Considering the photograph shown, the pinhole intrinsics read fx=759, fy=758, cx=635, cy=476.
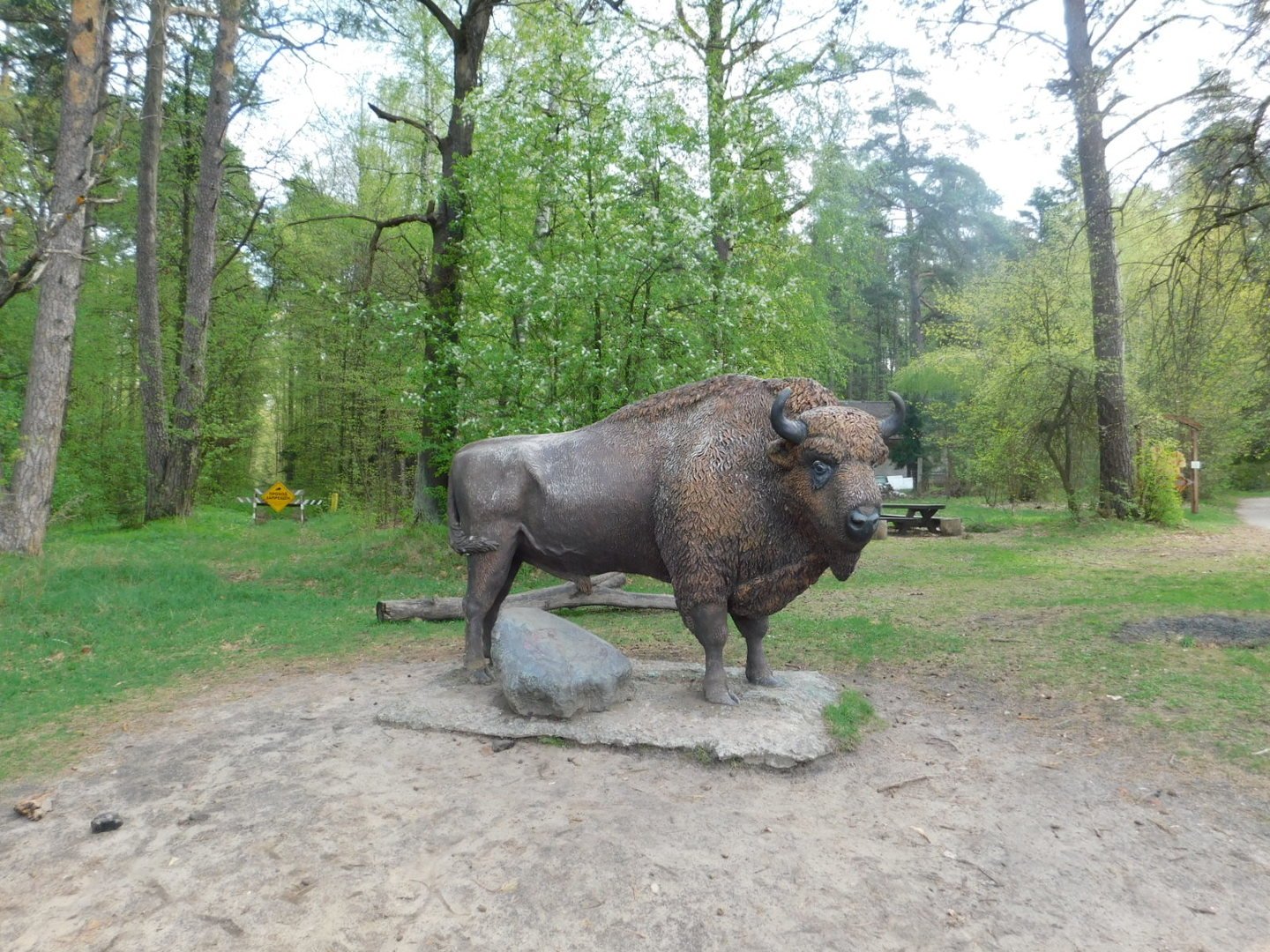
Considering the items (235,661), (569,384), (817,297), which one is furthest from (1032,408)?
(235,661)

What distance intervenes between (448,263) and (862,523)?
30.0 ft

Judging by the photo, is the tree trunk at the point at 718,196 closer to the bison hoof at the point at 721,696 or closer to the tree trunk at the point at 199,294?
the bison hoof at the point at 721,696

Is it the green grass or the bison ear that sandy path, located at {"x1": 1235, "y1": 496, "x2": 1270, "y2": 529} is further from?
the bison ear

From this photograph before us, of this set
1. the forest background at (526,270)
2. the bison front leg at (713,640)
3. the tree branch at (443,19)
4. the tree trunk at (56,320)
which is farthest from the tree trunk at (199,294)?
the bison front leg at (713,640)

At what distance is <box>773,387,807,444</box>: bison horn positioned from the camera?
4.47m

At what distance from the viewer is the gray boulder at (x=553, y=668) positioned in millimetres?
4699

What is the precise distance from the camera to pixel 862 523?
14.1ft

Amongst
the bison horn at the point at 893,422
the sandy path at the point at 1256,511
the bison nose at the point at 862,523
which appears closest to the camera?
the bison nose at the point at 862,523

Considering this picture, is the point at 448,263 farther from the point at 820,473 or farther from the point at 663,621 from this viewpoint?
the point at 820,473

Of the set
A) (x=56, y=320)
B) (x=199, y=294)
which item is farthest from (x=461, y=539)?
(x=199, y=294)

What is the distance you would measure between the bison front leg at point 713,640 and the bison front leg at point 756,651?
35cm

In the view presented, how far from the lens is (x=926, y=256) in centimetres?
3662

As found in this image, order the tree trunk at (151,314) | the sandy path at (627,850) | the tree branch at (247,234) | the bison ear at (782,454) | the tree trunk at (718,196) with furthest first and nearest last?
1. the tree branch at (247,234)
2. the tree trunk at (151,314)
3. the tree trunk at (718,196)
4. the bison ear at (782,454)
5. the sandy path at (627,850)

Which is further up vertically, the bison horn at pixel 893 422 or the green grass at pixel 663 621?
the bison horn at pixel 893 422
